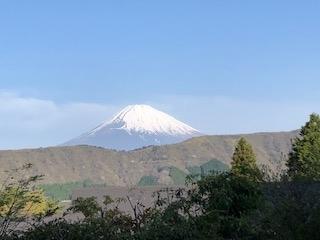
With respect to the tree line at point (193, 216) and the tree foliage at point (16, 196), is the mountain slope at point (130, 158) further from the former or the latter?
the tree foliage at point (16, 196)

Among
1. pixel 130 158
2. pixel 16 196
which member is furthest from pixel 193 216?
pixel 130 158

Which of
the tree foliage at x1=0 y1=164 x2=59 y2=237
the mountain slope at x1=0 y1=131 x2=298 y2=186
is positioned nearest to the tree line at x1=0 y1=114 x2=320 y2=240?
the tree foliage at x1=0 y1=164 x2=59 y2=237

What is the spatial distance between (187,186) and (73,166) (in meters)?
143

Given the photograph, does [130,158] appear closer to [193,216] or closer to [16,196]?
[193,216]

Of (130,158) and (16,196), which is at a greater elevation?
(130,158)

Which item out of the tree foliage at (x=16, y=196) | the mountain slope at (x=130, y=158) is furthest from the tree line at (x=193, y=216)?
the mountain slope at (x=130, y=158)

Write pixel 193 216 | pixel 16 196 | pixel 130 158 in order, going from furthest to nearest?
1. pixel 130 158
2. pixel 193 216
3. pixel 16 196

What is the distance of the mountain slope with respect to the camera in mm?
145250

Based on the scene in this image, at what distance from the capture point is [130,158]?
164125 mm

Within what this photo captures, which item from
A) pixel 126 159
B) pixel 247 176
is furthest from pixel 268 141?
pixel 247 176

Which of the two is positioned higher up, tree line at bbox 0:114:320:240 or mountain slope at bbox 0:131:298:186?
mountain slope at bbox 0:131:298:186

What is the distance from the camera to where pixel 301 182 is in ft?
31.0

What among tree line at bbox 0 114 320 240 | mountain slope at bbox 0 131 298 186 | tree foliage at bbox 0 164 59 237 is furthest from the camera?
mountain slope at bbox 0 131 298 186

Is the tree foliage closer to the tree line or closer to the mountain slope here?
the tree line
